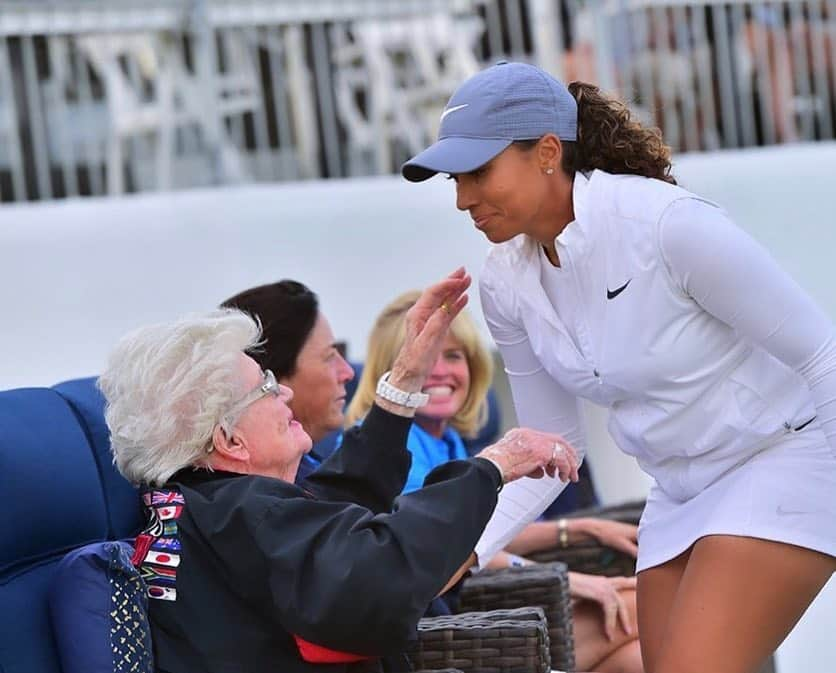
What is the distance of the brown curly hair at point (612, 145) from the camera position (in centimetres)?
261

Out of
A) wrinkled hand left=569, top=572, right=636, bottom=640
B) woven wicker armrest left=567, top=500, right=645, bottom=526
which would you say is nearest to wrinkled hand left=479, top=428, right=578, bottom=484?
wrinkled hand left=569, top=572, right=636, bottom=640

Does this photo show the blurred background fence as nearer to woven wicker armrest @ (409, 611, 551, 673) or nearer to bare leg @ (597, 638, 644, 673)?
bare leg @ (597, 638, 644, 673)

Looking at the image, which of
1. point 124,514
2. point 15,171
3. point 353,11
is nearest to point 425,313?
point 124,514

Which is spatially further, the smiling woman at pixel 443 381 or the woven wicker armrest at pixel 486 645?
the smiling woman at pixel 443 381

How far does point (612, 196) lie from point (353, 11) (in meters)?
3.97

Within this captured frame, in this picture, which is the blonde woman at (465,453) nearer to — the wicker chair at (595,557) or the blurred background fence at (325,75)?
the wicker chair at (595,557)

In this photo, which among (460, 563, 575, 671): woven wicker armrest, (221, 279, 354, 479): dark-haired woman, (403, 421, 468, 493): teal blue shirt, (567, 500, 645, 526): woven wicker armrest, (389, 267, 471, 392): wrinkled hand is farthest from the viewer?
(567, 500, 645, 526): woven wicker armrest

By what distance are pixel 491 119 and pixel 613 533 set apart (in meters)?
1.55

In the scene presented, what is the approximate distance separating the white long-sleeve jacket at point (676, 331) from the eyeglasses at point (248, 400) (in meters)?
0.47

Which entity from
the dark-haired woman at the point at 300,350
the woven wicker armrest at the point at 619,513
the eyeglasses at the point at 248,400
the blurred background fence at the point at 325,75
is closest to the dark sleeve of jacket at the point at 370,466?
the eyeglasses at the point at 248,400

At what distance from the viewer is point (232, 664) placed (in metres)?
2.24

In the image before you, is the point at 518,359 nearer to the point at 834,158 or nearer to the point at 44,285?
the point at 44,285

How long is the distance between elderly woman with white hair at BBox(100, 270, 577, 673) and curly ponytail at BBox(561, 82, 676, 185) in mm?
415

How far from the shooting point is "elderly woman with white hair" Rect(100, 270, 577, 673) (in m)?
2.18
